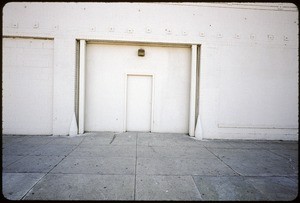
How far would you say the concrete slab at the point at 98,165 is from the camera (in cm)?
392

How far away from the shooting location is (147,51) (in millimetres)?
7812

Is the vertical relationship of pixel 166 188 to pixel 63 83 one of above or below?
below

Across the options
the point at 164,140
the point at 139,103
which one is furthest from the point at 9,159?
the point at 139,103

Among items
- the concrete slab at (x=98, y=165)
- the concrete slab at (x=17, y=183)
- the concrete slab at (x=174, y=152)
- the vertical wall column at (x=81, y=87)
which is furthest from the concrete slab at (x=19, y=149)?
the concrete slab at (x=174, y=152)

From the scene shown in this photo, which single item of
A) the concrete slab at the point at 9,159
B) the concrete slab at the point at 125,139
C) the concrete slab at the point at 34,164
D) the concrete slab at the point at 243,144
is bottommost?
the concrete slab at the point at 243,144

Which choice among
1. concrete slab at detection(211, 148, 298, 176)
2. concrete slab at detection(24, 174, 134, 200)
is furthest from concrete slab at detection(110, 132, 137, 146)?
concrete slab at detection(211, 148, 298, 176)

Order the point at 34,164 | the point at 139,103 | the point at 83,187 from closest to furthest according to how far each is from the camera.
Answer: the point at 83,187
the point at 34,164
the point at 139,103

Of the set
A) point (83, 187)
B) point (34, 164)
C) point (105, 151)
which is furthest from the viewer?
point (105, 151)

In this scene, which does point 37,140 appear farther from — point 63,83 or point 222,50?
point 222,50

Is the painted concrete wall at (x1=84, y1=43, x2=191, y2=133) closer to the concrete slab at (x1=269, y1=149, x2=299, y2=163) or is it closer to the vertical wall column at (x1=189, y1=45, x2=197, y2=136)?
the vertical wall column at (x1=189, y1=45, x2=197, y2=136)

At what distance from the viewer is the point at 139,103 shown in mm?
7957

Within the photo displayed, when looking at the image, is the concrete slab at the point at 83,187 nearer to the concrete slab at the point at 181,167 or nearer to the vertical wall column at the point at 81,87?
the concrete slab at the point at 181,167

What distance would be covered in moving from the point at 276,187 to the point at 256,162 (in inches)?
52.8

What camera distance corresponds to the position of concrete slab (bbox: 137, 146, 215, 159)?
16.7 feet
